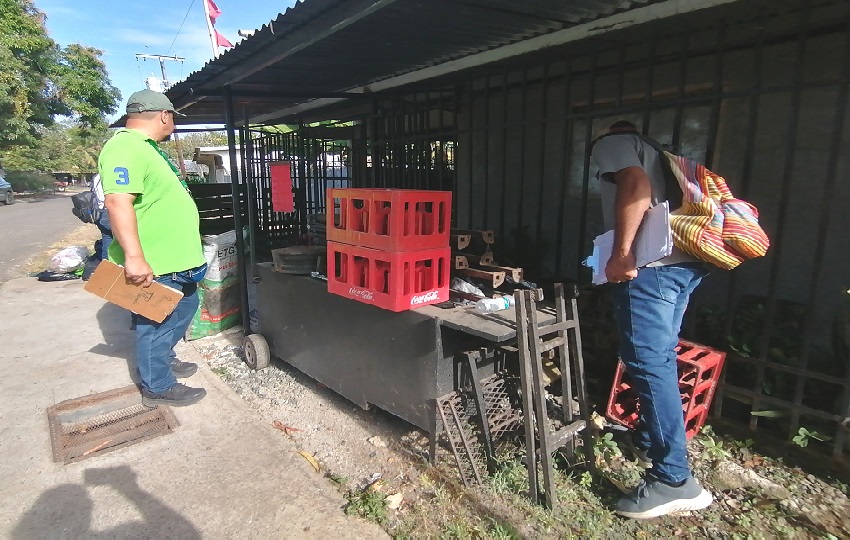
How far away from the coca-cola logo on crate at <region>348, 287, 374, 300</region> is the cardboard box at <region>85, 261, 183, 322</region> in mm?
1166

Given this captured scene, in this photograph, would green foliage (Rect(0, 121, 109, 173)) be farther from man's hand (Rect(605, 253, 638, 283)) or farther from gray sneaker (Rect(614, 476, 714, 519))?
gray sneaker (Rect(614, 476, 714, 519))

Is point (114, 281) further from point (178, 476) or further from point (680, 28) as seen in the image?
point (680, 28)

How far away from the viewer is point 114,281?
3.02 meters

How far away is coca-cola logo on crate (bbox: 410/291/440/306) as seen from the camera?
2688mm

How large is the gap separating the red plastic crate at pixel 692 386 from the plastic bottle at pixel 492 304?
947 mm

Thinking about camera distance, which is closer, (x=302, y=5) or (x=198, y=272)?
(x=302, y=5)

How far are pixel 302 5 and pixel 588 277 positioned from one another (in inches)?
109

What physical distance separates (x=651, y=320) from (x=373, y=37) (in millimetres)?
2384

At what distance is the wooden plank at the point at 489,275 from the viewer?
2781 mm

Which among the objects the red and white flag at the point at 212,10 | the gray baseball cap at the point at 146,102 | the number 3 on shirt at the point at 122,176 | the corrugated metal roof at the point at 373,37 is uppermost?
the red and white flag at the point at 212,10

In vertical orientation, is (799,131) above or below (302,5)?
below

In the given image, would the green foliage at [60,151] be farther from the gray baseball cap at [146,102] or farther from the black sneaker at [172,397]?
the black sneaker at [172,397]

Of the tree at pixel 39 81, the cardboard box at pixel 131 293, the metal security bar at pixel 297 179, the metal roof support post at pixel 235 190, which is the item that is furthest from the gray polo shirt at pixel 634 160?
the tree at pixel 39 81

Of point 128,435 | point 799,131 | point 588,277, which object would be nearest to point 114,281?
point 128,435
